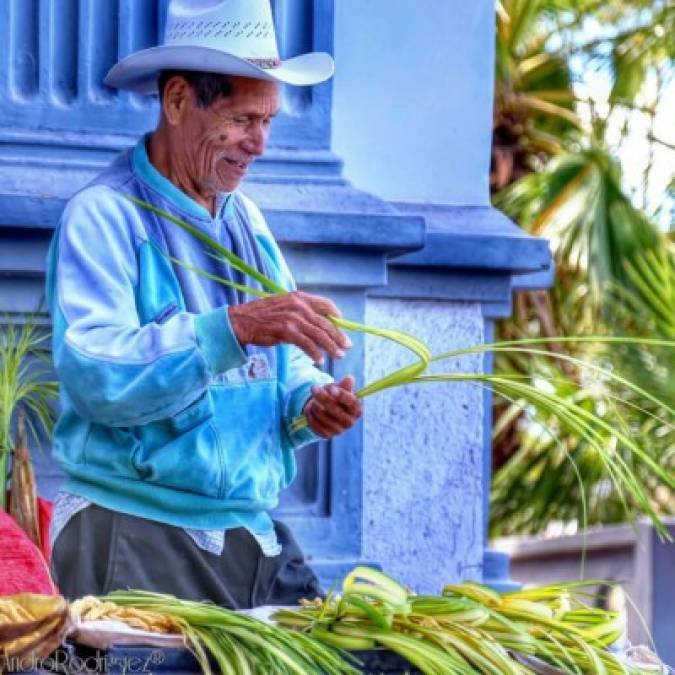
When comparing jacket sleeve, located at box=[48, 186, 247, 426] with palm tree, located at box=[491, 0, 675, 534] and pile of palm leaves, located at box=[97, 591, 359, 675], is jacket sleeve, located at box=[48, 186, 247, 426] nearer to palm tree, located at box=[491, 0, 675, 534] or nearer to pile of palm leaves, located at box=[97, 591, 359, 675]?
pile of palm leaves, located at box=[97, 591, 359, 675]

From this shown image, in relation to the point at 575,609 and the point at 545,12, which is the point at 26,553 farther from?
the point at 545,12

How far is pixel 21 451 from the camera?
4.59 m

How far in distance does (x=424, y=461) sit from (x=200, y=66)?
177 centimetres

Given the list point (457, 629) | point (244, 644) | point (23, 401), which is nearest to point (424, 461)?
point (23, 401)

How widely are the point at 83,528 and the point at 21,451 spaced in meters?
0.43

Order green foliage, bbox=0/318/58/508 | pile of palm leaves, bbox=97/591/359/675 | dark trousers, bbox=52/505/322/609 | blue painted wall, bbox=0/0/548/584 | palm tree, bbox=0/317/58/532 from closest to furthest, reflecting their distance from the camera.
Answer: pile of palm leaves, bbox=97/591/359/675, dark trousers, bbox=52/505/322/609, palm tree, bbox=0/317/58/532, green foliage, bbox=0/318/58/508, blue painted wall, bbox=0/0/548/584

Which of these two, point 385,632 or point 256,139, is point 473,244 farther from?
point 385,632

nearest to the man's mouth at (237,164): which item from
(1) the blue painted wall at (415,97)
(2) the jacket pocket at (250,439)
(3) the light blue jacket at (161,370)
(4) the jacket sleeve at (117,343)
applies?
(3) the light blue jacket at (161,370)

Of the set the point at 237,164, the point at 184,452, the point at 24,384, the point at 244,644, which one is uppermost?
the point at 237,164

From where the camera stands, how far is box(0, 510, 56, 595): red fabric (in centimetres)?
368

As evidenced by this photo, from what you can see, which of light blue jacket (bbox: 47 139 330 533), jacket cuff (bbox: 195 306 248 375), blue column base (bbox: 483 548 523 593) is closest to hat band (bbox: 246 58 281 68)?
light blue jacket (bbox: 47 139 330 533)

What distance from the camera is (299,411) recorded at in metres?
4.29

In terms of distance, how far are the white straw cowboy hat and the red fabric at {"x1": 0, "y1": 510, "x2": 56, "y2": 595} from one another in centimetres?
102

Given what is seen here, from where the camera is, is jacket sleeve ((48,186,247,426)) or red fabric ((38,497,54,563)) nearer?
jacket sleeve ((48,186,247,426))
